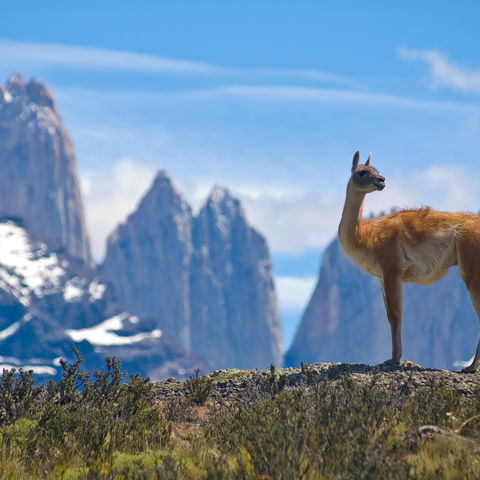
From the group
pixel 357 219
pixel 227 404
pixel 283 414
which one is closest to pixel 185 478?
pixel 283 414

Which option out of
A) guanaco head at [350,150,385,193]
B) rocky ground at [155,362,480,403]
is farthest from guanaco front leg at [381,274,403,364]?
guanaco head at [350,150,385,193]

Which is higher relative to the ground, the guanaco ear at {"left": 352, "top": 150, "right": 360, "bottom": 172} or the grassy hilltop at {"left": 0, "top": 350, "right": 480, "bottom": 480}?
the guanaco ear at {"left": 352, "top": 150, "right": 360, "bottom": 172}

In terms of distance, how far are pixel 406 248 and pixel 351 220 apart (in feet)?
4.24

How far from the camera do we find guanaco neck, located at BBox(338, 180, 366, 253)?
18703 millimetres

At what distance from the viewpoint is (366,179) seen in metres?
19.1

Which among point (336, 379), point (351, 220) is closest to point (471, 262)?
point (351, 220)

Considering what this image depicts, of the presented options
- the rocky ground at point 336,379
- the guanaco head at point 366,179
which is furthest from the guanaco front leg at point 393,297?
the guanaco head at point 366,179

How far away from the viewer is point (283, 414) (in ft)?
42.4

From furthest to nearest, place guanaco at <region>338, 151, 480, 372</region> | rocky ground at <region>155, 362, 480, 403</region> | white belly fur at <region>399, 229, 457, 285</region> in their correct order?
white belly fur at <region>399, 229, 457, 285</region> < guanaco at <region>338, 151, 480, 372</region> < rocky ground at <region>155, 362, 480, 403</region>

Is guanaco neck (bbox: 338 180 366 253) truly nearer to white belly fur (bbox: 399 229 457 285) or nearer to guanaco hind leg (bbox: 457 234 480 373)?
white belly fur (bbox: 399 229 457 285)

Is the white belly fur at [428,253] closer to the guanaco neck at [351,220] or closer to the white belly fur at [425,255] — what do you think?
the white belly fur at [425,255]

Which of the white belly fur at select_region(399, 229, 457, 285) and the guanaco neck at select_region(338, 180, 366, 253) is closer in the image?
the white belly fur at select_region(399, 229, 457, 285)

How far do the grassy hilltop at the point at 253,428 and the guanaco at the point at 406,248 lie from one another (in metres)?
1.77

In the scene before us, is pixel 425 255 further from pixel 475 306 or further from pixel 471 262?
pixel 475 306
